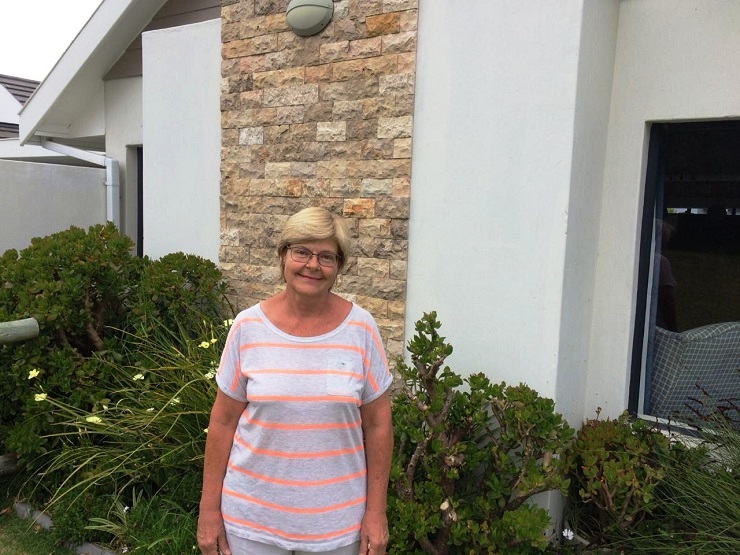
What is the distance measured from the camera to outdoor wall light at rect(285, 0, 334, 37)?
13.9ft

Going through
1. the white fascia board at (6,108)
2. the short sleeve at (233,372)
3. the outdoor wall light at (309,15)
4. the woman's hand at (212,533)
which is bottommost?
the woman's hand at (212,533)

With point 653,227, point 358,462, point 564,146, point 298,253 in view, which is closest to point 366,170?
point 564,146

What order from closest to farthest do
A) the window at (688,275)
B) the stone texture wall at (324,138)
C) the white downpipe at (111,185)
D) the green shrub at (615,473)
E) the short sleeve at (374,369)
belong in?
the short sleeve at (374,369), the green shrub at (615,473), the window at (688,275), the stone texture wall at (324,138), the white downpipe at (111,185)

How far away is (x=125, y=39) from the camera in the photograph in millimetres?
6863

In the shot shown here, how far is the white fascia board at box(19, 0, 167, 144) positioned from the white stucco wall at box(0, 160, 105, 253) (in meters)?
1.02

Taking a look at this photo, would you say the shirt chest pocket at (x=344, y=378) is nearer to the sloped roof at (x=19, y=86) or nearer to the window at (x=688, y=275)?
the window at (x=688, y=275)

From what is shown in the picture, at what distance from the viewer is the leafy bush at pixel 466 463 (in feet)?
9.84

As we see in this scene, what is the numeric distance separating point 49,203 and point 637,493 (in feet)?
20.9

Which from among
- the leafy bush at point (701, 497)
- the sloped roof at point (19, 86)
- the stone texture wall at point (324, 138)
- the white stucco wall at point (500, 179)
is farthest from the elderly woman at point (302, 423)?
the sloped roof at point (19, 86)

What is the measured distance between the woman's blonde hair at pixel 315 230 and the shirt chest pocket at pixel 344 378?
398 millimetres

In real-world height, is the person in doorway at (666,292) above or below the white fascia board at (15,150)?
below

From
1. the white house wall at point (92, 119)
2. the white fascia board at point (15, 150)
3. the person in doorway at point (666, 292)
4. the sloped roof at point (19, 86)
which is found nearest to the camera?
the person in doorway at point (666, 292)

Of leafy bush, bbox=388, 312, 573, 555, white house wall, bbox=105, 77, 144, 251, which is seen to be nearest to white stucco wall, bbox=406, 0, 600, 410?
leafy bush, bbox=388, 312, 573, 555

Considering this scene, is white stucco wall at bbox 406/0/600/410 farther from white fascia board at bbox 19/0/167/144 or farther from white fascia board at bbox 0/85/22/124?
white fascia board at bbox 0/85/22/124
